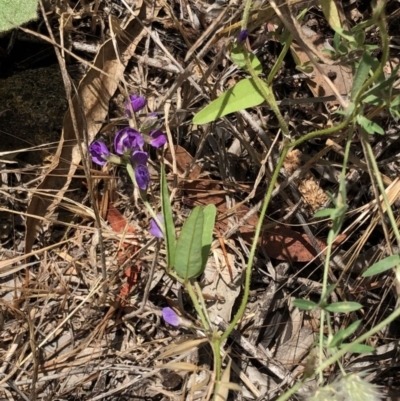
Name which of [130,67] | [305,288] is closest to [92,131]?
[130,67]

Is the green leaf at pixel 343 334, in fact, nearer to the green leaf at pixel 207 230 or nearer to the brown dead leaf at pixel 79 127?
the green leaf at pixel 207 230

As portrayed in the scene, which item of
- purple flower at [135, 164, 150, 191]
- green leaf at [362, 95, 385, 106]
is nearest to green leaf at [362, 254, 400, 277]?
green leaf at [362, 95, 385, 106]

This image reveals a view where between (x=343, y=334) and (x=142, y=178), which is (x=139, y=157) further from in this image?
(x=343, y=334)

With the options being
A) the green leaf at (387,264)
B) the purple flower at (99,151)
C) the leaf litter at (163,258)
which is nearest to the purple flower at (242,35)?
the leaf litter at (163,258)

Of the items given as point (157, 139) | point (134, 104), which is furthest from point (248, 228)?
point (134, 104)

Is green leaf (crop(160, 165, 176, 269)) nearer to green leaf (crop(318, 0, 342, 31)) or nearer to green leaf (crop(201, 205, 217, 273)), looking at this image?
green leaf (crop(201, 205, 217, 273))

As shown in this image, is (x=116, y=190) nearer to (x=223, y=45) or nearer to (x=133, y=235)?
(x=133, y=235)
